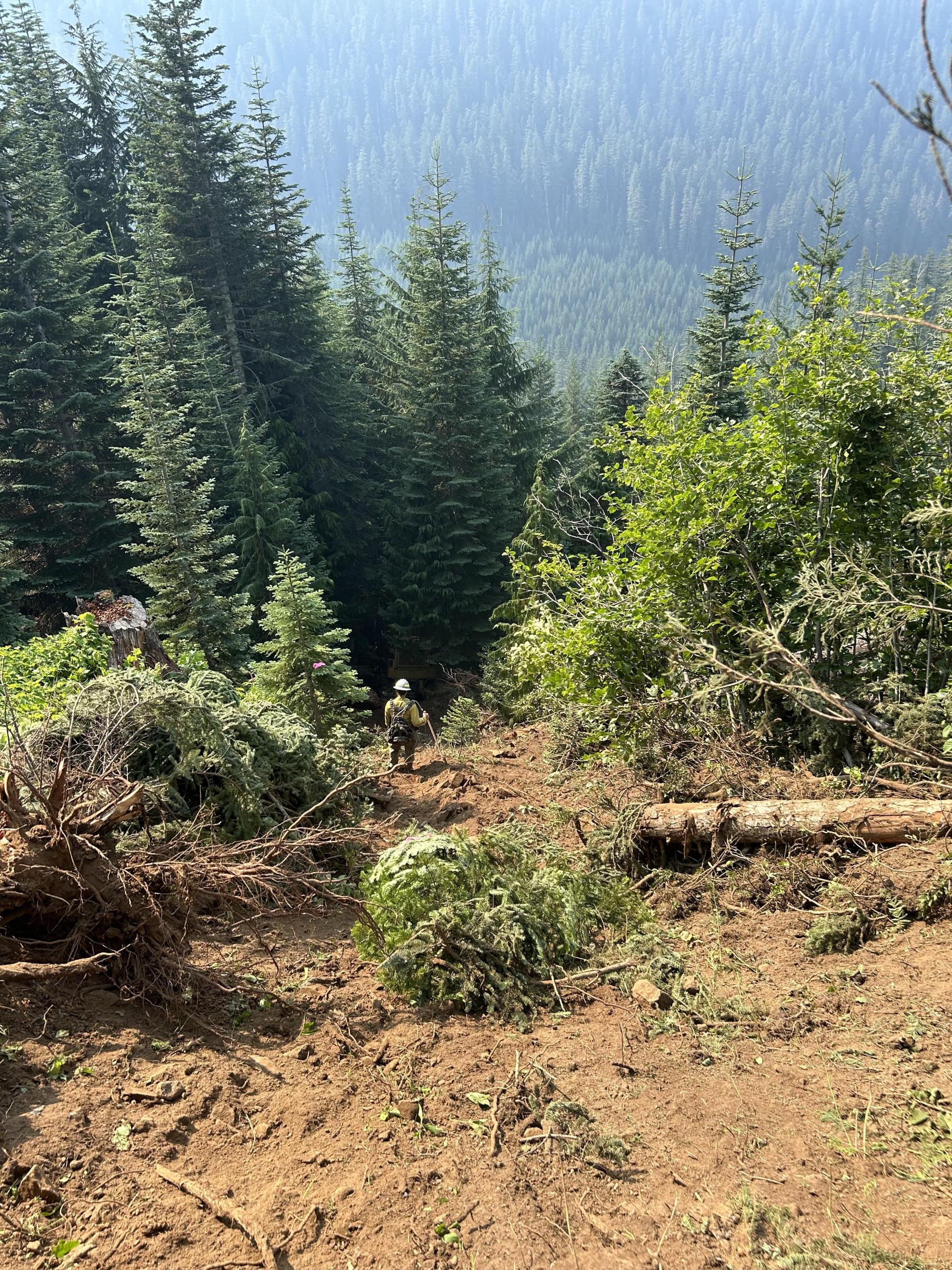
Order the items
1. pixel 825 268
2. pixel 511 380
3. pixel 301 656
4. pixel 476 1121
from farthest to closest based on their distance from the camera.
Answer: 1. pixel 511 380
2. pixel 825 268
3. pixel 301 656
4. pixel 476 1121

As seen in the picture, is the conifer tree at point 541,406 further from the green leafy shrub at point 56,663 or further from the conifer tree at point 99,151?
the green leafy shrub at point 56,663

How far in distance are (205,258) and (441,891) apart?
85.7 ft

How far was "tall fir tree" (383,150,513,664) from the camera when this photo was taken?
23.8 metres

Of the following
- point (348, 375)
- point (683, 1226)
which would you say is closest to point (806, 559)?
point (683, 1226)

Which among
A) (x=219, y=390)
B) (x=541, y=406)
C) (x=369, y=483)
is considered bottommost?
(x=369, y=483)

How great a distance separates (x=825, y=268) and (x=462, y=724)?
41.4 feet

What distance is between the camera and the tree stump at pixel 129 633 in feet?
31.0

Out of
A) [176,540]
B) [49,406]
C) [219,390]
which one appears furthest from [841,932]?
[49,406]

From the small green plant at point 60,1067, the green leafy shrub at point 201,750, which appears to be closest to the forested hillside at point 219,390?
the green leafy shrub at point 201,750

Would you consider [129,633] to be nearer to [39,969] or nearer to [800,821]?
[39,969]

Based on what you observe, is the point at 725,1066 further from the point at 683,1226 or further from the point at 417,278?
the point at 417,278

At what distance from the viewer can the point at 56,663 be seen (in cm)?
877

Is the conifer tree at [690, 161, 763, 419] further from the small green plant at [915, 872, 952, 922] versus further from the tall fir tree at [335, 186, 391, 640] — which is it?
the small green plant at [915, 872, 952, 922]

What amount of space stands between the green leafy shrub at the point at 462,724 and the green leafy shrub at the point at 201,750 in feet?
19.5
